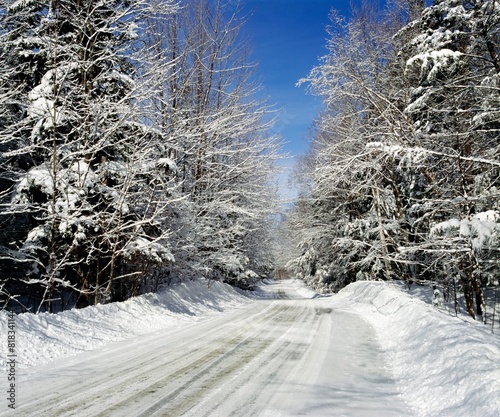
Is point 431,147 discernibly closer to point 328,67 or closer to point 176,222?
point 328,67

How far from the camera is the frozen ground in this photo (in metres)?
3.96

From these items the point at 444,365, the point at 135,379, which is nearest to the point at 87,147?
the point at 135,379

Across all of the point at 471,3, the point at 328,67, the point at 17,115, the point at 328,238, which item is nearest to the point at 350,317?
the point at 328,67

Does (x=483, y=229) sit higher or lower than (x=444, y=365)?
higher

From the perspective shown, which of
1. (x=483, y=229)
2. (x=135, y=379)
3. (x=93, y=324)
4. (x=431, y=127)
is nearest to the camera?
(x=135, y=379)

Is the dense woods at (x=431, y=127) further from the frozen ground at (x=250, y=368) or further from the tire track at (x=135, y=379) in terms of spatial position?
the tire track at (x=135, y=379)

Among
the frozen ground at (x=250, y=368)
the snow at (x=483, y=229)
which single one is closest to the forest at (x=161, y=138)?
the snow at (x=483, y=229)

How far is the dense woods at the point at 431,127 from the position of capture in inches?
320

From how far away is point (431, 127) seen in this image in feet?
36.8

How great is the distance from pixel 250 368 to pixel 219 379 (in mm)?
676

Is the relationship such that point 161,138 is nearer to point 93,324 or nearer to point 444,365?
point 93,324

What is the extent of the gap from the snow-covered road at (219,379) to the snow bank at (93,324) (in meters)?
0.39

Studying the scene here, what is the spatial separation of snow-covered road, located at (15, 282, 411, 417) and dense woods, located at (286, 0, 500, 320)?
361 centimetres

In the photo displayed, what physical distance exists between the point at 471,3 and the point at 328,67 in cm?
377
